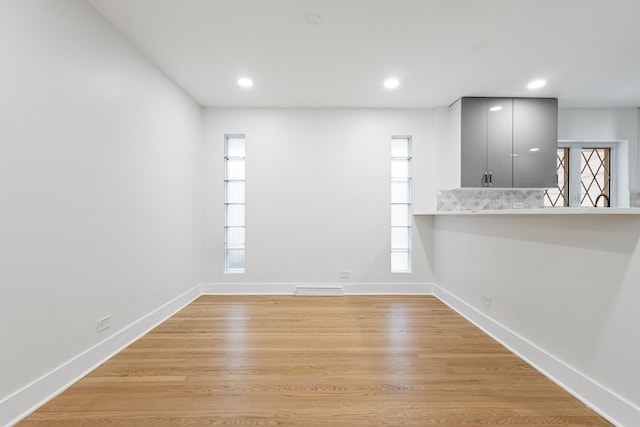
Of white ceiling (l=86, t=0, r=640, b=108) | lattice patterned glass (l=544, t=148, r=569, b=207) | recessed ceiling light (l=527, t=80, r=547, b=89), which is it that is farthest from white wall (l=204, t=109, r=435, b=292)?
lattice patterned glass (l=544, t=148, r=569, b=207)

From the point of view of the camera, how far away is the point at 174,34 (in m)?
2.23

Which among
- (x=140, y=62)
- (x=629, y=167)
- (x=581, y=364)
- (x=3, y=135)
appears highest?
(x=140, y=62)

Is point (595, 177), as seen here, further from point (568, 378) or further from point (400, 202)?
point (568, 378)

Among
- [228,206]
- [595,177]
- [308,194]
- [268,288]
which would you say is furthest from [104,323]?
[595,177]

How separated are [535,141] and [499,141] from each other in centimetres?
47

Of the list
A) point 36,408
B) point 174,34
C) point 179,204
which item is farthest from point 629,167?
point 36,408

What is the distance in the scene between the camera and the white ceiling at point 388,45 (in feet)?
6.41

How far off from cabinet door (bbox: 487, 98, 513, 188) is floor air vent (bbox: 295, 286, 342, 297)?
8.28 feet

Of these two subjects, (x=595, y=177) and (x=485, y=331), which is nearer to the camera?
(x=485, y=331)

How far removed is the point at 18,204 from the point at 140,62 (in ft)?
5.52

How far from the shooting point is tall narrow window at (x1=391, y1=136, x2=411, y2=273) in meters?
3.95

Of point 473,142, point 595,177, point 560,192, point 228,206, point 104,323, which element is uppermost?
point 473,142

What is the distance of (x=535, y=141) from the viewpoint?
351 centimetres

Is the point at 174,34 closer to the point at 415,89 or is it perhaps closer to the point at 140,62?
the point at 140,62
